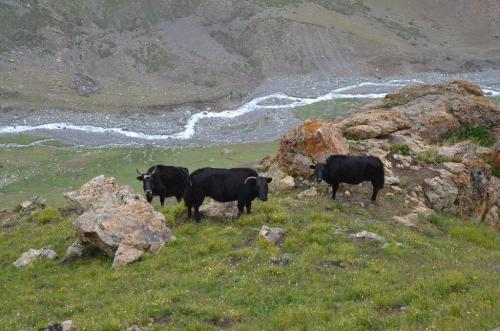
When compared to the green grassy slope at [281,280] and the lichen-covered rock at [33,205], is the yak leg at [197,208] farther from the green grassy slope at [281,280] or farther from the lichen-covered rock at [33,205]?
the lichen-covered rock at [33,205]

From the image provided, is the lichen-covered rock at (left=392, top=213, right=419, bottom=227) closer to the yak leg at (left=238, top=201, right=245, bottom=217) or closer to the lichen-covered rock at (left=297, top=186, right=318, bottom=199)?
the lichen-covered rock at (left=297, top=186, right=318, bottom=199)

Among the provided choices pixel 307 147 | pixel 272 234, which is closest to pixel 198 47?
pixel 307 147

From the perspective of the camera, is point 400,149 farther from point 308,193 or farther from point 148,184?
point 148,184

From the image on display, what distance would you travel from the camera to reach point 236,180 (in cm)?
1720

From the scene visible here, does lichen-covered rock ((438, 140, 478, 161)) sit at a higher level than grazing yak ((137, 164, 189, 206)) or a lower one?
higher

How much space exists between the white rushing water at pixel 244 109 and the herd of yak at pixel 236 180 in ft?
147

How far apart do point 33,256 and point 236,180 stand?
6.33m

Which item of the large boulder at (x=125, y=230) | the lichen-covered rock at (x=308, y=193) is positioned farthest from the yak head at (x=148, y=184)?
the lichen-covered rock at (x=308, y=193)

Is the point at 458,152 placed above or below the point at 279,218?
above

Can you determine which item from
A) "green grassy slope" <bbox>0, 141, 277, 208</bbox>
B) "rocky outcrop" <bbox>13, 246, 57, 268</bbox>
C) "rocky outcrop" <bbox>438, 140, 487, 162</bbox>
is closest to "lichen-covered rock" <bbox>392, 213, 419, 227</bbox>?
"rocky outcrop" <bbox>438, 140, 487, 162</bbox>

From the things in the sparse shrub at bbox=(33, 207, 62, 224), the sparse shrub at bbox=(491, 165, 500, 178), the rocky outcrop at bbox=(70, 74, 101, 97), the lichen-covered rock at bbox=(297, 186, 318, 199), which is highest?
the lichen-covered rock at bbox=(297, 186, 318, 199)

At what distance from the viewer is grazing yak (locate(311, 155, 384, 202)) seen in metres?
19.1

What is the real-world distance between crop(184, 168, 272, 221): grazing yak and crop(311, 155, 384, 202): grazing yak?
277 centimetres

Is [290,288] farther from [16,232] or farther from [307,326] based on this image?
[16,232]
